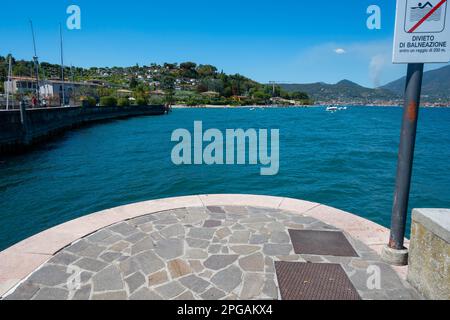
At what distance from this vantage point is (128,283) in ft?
11.4

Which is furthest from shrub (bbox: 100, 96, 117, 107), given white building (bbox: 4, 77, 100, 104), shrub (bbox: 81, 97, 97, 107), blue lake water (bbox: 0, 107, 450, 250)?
blue lake water (bbox: 0, 107, 450, 250)

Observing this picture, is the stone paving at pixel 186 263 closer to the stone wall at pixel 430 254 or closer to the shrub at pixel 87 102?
the stone wall at pixel 430 254

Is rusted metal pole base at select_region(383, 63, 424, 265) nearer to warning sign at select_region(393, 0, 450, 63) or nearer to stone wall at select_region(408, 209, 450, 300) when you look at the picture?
warning sign at select_region(393, 0, 450, 63)

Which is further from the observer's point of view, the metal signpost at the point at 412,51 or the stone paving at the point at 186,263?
the metal signpost at the point at 412,51

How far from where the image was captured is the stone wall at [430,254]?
9.48 feet

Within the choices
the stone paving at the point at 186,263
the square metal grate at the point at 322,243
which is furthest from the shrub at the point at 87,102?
the square metal grate at the point at 322,243

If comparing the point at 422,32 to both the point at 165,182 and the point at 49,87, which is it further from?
the point at 49,87

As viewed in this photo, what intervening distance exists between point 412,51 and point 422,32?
0.23 m

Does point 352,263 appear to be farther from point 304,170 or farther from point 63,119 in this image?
point 63,119

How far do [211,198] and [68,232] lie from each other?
2.90 m

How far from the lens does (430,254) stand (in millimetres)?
3094

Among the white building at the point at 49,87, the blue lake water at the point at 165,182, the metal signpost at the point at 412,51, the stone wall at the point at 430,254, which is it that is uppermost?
the white building at the point at 49,87
